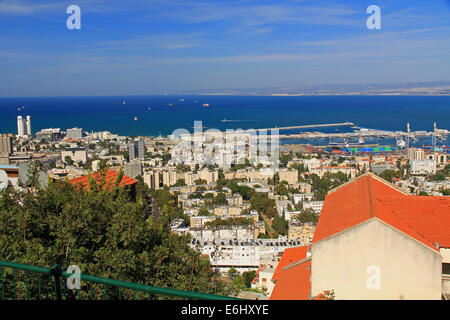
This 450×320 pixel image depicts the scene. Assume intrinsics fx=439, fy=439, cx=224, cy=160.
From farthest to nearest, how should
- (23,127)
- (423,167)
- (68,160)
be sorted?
1. (23,127)
2. (68,160)
3. (423,167)

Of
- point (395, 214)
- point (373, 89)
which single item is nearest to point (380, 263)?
point (395, 214)

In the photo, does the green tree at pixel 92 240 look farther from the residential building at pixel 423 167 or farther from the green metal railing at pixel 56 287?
the residential building at pixel 423 167

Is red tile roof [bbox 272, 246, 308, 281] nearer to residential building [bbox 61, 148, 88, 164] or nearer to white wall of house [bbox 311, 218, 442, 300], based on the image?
white wall of house [bbox 311, 218, 442, 300]

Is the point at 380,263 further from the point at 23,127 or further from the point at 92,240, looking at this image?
the point at 23,127

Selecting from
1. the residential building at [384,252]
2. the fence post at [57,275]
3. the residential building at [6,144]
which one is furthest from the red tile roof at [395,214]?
the residential building at [6,144]
